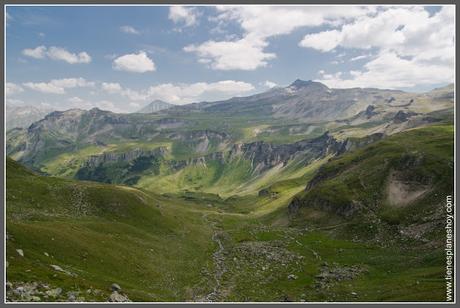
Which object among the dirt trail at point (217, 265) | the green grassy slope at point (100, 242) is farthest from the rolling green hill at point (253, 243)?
the dirt trail at point (217, 265)

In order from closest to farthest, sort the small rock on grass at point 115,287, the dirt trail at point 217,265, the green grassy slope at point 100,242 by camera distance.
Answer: the small rock on grass at point 115,287 → the green grassy slope at point 100,242 → the dirt trail at point 217,265

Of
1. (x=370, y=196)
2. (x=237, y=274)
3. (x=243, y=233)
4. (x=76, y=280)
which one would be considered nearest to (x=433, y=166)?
(x=370, y=196)

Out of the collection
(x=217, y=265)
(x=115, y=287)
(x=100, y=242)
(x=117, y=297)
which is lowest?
(x=217, y=265)

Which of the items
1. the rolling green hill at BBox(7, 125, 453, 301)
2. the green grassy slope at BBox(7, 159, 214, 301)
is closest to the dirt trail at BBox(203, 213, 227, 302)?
the rolling green hill at BBox(7, 125, 453, 301)

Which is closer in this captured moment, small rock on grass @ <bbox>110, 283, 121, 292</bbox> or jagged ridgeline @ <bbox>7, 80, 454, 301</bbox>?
small rock on grass @ <bbox>110, 283, 121, 292</bbox>

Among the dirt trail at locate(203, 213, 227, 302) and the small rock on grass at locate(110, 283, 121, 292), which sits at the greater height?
the small rock on grass at locate(110, 283, 121, 292)

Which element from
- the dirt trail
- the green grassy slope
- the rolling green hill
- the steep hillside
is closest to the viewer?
the green grassy slope

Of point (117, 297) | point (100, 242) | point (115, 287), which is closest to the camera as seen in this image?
point (117, 297)

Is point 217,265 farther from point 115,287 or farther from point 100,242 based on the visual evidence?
point 115,287

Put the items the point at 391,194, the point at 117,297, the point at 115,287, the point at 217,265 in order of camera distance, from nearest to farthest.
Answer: the point at 117,297, the point at 115,287, the point at 217,265, the point at 391,194

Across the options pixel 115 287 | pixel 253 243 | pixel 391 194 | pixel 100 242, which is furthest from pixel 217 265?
pixel 391 194

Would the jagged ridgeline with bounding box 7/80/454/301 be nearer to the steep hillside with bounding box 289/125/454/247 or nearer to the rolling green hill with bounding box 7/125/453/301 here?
the rolling green hill with bounding box 7/125/453/301

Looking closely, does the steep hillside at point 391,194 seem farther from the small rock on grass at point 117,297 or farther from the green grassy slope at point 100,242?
the small rock on grass at point 117,297

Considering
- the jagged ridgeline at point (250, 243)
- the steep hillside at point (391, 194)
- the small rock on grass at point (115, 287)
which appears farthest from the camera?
the steep hillside at point (391, 194)
